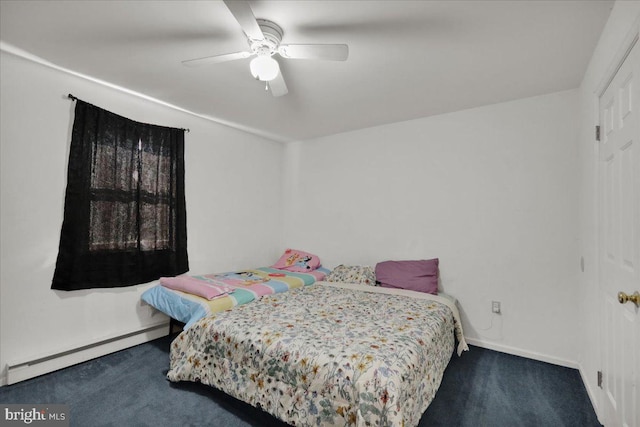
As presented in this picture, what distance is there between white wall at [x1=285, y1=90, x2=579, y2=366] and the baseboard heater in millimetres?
2256

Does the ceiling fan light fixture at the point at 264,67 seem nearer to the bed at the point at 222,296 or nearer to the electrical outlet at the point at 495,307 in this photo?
the bed at the point at 222,296

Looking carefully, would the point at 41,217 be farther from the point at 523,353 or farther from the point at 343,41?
the point at 523,353

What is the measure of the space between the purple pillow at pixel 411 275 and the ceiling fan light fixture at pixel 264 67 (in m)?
2.25

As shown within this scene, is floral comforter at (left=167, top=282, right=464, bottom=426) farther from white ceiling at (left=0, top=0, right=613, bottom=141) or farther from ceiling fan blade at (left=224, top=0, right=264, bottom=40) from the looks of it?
white ceiling at (left=0, top=0, right=613, bottom=141)

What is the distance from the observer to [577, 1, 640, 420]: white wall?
1599 millimetres

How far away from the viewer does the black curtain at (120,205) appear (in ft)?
8.15

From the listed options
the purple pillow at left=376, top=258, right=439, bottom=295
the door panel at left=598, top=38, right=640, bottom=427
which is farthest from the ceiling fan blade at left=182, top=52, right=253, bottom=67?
the purple pillow at left=376, top=258, right=439, bottom=295

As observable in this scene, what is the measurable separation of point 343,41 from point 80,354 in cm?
319

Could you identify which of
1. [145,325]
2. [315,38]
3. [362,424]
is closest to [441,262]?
[362,424]

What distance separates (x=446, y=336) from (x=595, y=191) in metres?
1.42

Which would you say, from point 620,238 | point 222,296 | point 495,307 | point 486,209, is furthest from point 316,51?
point 495,307

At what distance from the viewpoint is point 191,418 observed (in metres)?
1.85

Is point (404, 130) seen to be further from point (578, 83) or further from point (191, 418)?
point (191, 418)

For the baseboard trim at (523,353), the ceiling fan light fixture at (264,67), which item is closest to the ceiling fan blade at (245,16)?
the ceiling fan light fixture at (264,67)
